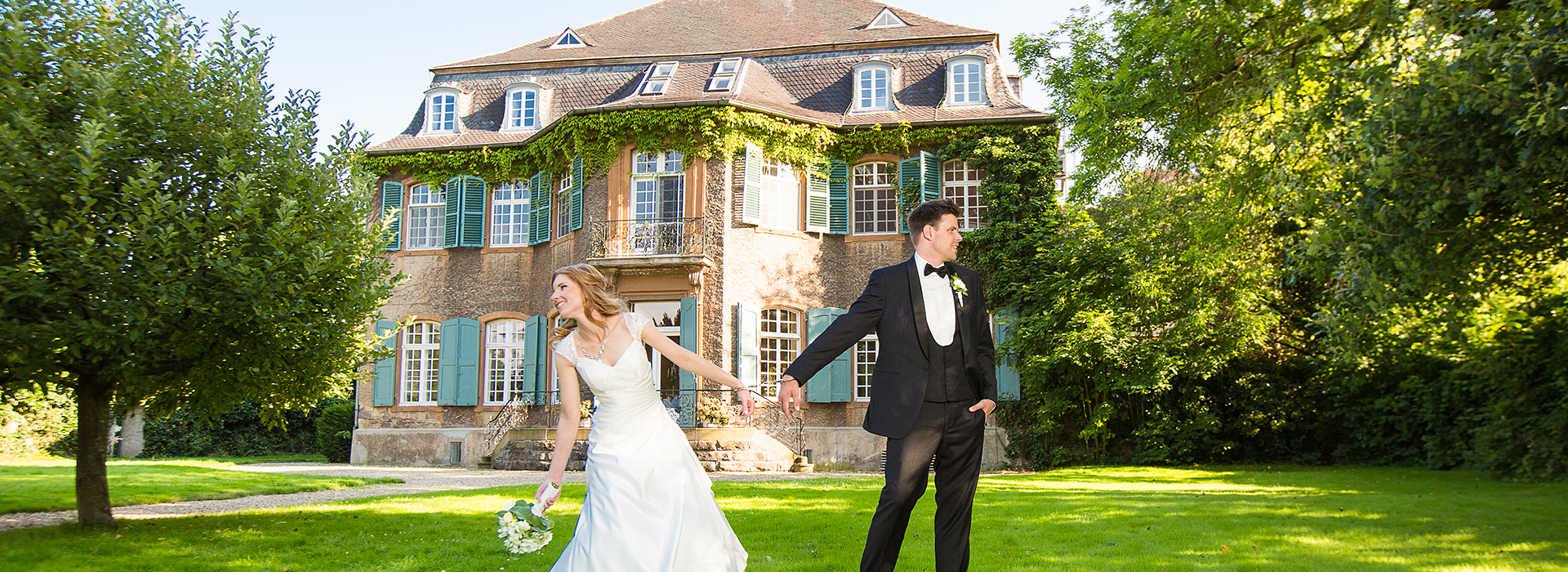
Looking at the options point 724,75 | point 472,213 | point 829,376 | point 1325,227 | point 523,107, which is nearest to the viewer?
point 1325,227

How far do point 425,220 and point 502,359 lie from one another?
3.49 meters

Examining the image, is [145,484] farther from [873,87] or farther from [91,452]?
[873,87]

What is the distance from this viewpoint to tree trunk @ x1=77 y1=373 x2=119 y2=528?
25.5 ft

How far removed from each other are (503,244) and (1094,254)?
11464 millimetres

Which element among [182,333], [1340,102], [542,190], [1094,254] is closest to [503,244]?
[542,190]

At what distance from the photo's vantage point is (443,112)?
2120 centimetres

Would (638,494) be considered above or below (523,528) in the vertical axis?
above

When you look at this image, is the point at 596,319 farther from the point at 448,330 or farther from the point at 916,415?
the point at 448,330

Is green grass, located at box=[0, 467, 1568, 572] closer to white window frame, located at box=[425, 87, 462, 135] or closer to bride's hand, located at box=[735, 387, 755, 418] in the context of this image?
bride's hand, located at box=[735, 387, 755, 418]

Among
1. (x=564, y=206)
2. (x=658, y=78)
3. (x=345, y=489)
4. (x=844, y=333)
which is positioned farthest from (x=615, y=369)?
(x=658, y=78)

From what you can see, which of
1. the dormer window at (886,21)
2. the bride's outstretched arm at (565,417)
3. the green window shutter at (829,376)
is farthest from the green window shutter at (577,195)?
the bride's outstretched arm at (565,417)

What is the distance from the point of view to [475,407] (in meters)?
19.9

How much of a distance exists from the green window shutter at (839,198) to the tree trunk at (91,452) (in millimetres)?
12805

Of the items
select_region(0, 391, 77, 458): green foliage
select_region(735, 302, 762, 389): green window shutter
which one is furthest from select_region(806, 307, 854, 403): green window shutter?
select_region(0, 391, 77, 458): green foliage
